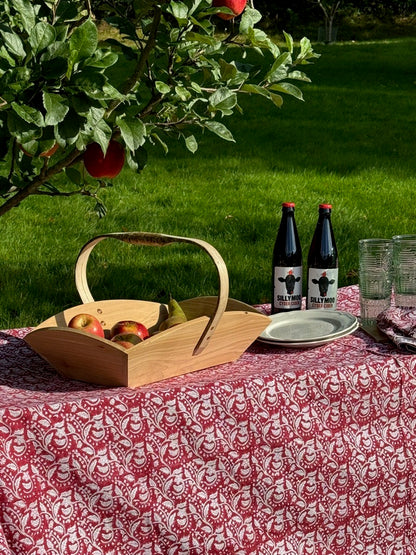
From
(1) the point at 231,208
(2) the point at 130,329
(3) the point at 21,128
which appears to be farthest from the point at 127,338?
(1) the point at 231,208

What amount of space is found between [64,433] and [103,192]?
5.23 metres

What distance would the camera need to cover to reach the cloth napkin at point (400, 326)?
252cm

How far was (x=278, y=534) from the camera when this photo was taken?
2307mm

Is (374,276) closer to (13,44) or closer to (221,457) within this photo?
(221,457)

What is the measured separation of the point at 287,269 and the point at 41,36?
1196mm

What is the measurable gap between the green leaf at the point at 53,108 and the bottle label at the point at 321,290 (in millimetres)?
1221

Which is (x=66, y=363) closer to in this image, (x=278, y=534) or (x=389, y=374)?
(x=278, y=534)

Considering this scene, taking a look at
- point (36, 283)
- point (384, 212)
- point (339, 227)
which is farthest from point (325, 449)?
point (384, 212)

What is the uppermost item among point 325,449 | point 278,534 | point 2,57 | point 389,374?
point 2,57

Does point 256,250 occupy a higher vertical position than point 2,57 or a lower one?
lower

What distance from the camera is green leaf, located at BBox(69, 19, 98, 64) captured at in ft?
5.81

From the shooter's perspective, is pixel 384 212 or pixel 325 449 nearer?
pixel 325 449

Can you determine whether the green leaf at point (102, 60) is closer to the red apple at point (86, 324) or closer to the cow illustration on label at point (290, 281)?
the red apple at point (86, 324)

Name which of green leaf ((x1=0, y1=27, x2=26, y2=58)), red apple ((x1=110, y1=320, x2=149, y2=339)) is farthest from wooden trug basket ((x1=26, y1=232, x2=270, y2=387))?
green leaf ((x1=0, y1=27, x2=26, y2=58))
